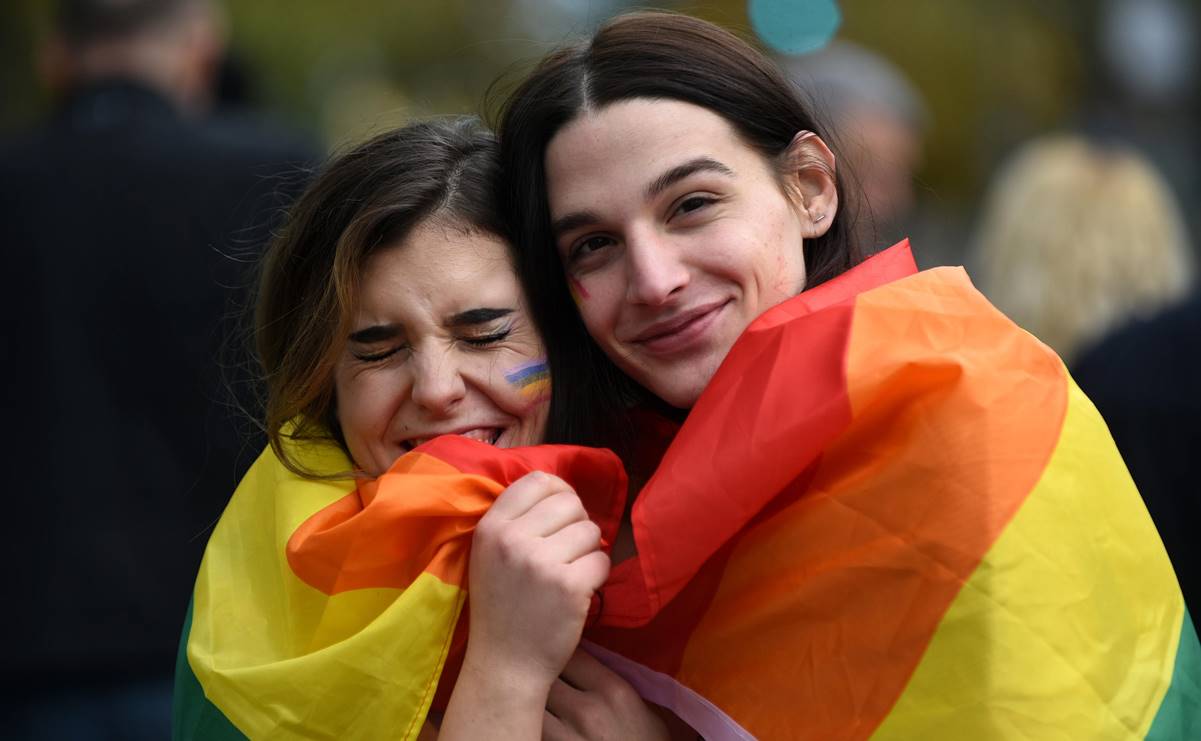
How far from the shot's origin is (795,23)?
24.0 feet

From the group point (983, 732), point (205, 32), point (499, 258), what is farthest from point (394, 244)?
point (205, 32)

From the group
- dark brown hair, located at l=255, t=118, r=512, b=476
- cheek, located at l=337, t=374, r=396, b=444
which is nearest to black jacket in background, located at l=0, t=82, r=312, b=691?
dark brown hair, located at l=255, t=118, r=512, b=476

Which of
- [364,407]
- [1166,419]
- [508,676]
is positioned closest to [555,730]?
[508,676]

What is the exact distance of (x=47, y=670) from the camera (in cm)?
353

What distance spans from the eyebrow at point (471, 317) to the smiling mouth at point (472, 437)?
0.56 ft

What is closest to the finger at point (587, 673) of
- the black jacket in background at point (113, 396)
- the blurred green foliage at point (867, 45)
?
the black jacket in background at point (113, 396)

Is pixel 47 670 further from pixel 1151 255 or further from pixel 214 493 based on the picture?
pixel 1151 255

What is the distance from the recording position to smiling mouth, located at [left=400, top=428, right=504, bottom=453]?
2.33m

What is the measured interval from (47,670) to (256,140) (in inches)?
55.5

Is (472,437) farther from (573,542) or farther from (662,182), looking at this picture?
(662,182)

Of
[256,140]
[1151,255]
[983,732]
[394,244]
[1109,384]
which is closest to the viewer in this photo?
[983,732]

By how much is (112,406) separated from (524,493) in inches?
71.0

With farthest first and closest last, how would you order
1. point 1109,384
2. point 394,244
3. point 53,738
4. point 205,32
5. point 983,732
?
point 205,32
point 53,738
point 1109,384
point 394,244
point 983,732

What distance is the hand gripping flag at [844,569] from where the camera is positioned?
1.97m
